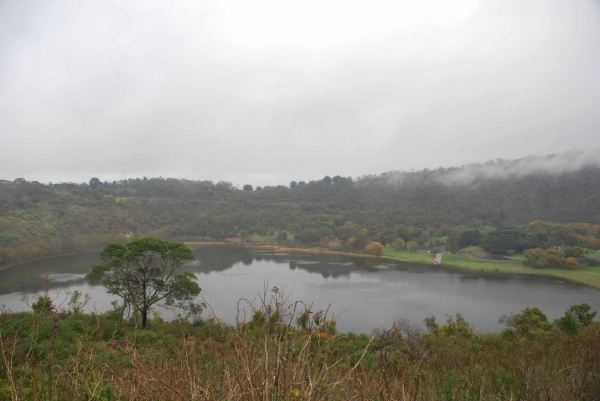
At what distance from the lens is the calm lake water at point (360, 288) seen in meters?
13.0

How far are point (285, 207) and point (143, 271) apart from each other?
33844mm

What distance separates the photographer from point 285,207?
41.8 metres

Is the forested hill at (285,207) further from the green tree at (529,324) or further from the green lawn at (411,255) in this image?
the green tree at (529,324)

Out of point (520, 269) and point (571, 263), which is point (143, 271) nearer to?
point (520, 269)

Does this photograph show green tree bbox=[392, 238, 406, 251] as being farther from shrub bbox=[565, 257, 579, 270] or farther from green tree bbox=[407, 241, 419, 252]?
shrub bbox=[565, 257, 579, 270]

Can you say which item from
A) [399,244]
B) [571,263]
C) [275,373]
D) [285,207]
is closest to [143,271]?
[275,373]

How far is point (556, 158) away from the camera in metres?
52.8

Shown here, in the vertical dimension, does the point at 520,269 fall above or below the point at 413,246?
below

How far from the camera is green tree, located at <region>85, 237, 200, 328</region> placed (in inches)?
313

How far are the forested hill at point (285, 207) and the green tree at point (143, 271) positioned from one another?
16443mm

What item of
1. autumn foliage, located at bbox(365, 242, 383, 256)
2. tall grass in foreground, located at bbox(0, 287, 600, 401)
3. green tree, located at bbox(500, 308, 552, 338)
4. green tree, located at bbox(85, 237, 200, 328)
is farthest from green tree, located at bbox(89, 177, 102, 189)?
green tree, located at bbox(500, 308, 552, 338)

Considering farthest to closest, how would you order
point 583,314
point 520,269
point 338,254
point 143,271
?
point 338,254, point 520,269, point 583,314, point 143,271

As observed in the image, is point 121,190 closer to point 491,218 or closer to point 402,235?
point 402,235

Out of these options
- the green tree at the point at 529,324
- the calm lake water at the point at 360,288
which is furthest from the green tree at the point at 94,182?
the green tree at the point at 529,324
